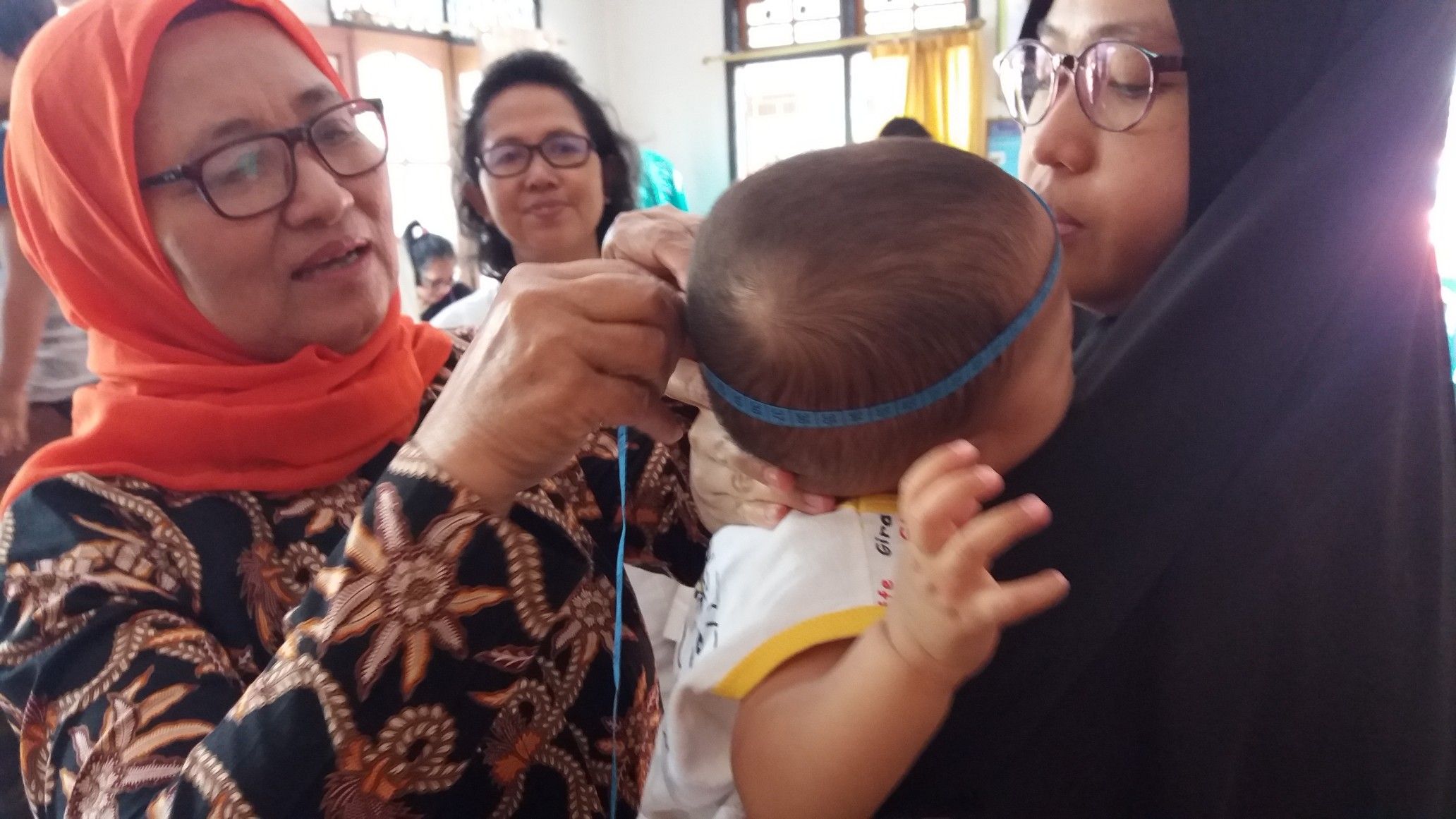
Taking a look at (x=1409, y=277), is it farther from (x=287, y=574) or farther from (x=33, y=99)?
(x=33, y=99)

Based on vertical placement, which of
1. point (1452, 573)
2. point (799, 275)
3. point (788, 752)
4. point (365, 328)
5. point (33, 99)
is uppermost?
point (33, 99)

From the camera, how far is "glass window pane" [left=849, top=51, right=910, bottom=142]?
725 cm


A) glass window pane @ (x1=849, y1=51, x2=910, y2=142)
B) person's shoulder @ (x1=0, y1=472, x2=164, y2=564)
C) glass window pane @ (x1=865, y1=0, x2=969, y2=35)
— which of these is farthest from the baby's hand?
glass window pane @ (x1=865, y1=0, x2=969, y2=35)

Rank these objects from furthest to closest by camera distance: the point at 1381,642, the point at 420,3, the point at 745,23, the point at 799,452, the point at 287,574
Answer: the point at 745,23
the point at 420,3
the point at 287,574
the point at 799,452
the point at 1381,642

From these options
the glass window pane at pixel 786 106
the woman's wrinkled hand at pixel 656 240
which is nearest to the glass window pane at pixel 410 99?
the glass window pane at pixel 786 106

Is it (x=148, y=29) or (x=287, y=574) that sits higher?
(x=148, y=29)

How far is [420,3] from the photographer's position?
6.22m

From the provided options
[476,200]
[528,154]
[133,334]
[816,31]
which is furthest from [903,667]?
[816,31]

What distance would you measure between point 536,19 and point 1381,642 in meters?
7.84

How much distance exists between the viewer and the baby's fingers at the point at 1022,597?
634 millimetres

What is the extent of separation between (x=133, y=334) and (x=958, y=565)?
1106 mm

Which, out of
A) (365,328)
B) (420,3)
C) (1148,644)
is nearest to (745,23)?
(420,3)

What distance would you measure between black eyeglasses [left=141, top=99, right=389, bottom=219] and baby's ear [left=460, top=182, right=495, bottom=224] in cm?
159

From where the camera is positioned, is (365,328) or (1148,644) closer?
(1148,644)
